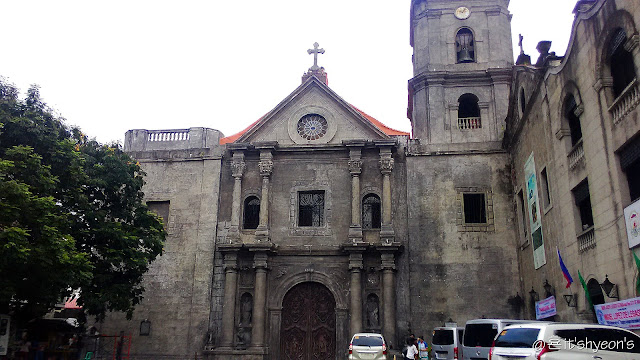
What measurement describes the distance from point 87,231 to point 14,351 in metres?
4.49

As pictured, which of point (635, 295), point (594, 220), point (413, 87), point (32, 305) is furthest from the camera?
point (413, 87)

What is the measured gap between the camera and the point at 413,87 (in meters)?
25.3

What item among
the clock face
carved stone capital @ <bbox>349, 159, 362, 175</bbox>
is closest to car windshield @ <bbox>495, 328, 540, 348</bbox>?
carved stone capital @ <bbox>349, 159, 362, 175</bbox>

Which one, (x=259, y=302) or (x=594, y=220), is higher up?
(x=594, y=220)

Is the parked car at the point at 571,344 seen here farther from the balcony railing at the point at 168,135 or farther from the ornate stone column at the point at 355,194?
the balcony railing at the point at 168,135

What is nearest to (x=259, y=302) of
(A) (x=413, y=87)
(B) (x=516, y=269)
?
(B) (x=516, y=269)

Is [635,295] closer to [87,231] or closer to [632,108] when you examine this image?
[632,108]

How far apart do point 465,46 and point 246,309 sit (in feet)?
51.0

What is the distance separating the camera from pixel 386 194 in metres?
23.0

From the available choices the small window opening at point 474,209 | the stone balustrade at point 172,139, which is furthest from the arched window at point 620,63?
the stone balustrade at point 172,139

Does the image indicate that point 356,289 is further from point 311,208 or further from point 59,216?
point 59,216

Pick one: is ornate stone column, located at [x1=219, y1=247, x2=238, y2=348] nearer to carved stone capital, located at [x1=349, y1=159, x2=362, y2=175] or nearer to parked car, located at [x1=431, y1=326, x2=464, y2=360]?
carved stone capital, located at [x1=349, y1=159, x2=362, y2=175]

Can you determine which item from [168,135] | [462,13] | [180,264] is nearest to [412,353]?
[180,264]

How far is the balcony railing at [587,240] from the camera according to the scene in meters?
13.6
